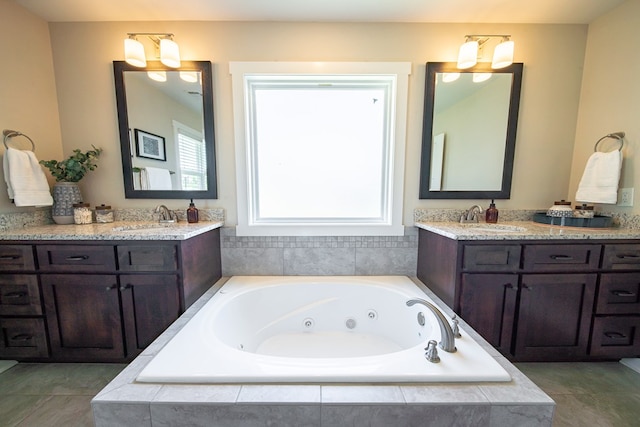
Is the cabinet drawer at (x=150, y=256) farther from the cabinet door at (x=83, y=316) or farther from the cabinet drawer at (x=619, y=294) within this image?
the cabinet drawer at (x=619, y=294)

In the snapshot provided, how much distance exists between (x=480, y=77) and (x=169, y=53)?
2261 mm

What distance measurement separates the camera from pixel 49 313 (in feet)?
4.93

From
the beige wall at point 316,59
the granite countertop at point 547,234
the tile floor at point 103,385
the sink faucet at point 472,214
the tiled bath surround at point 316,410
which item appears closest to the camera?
the tiled bath surround at point 316,410

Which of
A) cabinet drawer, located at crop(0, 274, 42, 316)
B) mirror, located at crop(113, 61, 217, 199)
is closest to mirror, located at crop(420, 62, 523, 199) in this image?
mirror, located at crop(113, 61, 217, 199)

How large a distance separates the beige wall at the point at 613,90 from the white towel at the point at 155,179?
127 inches

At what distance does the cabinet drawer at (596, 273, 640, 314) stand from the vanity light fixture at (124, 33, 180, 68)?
10.4 feet

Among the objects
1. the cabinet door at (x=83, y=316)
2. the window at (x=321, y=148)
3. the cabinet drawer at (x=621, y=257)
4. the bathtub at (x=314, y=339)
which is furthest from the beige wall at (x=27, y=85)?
the cabinet drawer at (x=621, y=257)

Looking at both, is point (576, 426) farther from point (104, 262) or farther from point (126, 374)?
point (104, 262)

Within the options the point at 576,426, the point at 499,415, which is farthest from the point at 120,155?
the point at 576,426

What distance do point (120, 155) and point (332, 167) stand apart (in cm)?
166

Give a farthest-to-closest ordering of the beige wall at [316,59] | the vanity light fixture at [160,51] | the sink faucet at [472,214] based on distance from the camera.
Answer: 1. the sink faucet at [472,214]
2. the beige wall at [316,59]
3. the vanity light fixture at [160,51]

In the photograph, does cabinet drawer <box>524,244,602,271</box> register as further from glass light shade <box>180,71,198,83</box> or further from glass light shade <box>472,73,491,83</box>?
glass light shade <box>180,71,198,83</box>

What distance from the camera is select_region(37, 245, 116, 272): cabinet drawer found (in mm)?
1455

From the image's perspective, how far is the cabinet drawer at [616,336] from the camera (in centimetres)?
154
